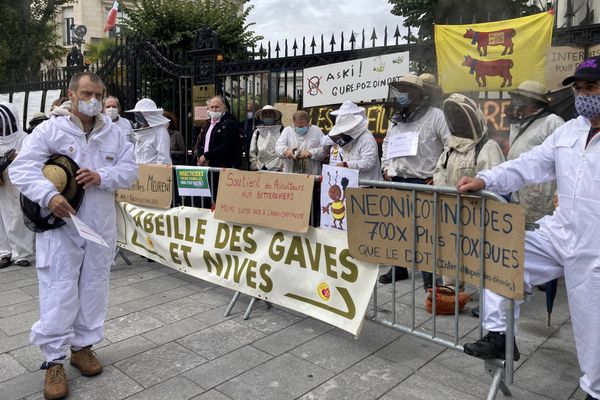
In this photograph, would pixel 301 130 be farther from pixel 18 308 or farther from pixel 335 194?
pixel 18 308

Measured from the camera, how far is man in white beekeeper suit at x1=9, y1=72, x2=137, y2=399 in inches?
123

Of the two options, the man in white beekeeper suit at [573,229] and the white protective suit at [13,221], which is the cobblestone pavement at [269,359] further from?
the white protective suit at [13,221]

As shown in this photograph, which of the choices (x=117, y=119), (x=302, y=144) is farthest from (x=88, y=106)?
(x=117, y=119)

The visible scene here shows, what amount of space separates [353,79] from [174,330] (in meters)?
4.06

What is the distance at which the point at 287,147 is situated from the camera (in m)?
6.46

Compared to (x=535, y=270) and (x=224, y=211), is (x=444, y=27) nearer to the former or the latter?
(x=224, y=211)

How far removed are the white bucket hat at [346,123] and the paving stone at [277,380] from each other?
2614 mm

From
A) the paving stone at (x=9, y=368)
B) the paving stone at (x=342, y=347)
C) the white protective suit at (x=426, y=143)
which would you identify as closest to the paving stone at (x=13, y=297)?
the paving stone at (x=9, y=368)

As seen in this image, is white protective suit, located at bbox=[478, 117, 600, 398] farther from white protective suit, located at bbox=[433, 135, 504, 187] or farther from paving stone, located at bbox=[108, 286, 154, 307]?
paving stone, located at bbox=[108, 286, 154, 307]

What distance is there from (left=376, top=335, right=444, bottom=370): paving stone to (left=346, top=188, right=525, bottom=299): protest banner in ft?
2.33

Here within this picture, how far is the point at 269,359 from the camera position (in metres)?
3.55

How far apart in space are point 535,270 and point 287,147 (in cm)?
398

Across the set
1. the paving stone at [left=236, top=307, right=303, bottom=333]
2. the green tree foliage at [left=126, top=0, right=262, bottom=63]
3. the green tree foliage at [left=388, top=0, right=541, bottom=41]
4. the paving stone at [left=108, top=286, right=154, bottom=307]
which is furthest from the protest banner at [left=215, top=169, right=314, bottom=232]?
the green tree foliage at [left=126, top=0, right=262, bottom=63]

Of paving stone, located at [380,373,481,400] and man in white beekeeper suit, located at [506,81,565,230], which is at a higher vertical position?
man in white beekeeper suit, located at [506,81,565,230]
